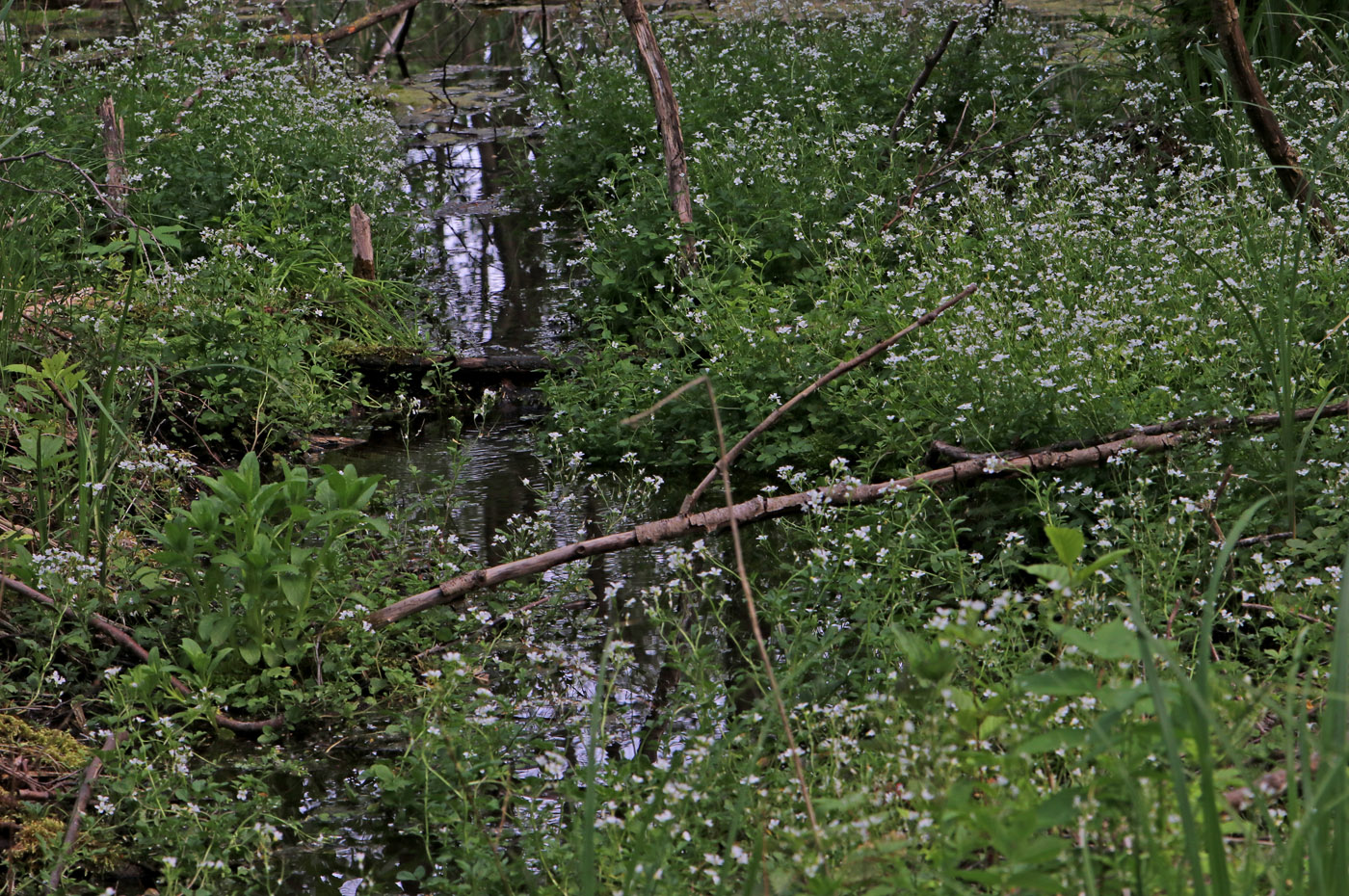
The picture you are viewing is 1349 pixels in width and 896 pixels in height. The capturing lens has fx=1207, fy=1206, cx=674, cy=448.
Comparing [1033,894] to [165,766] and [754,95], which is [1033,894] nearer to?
[165,766]

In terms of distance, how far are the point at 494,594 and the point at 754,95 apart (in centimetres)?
613

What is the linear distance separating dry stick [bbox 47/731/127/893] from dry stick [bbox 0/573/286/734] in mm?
329

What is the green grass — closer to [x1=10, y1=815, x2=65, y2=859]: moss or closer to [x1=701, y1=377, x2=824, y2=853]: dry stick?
[x1=701, y1=377, x2=824, y2=853]: dry stick

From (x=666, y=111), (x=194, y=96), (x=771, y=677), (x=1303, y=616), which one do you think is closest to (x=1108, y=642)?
(x=771, y=677)

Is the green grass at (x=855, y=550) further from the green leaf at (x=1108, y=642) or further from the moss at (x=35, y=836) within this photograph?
the moss at (x=35, y=836)

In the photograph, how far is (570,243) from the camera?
8719 millimetres

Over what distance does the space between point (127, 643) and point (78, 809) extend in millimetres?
797

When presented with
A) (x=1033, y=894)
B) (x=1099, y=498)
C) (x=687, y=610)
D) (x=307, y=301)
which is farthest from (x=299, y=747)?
(x=307, y=301)

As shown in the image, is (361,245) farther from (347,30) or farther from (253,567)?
(347,30)

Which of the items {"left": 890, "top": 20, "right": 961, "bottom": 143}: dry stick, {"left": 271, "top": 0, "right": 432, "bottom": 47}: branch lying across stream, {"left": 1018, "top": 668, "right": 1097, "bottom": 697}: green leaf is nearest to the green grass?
{"left": 1018, "top": 668, "right": 1097, "bottom": 697}: green leaf

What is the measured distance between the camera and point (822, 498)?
13.0 ft

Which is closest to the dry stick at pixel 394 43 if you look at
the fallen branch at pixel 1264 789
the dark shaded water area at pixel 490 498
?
the dark shaded water area at pixel 490 498

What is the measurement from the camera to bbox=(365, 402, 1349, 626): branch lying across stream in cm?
391

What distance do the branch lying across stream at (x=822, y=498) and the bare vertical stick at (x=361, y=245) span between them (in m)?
3.46
